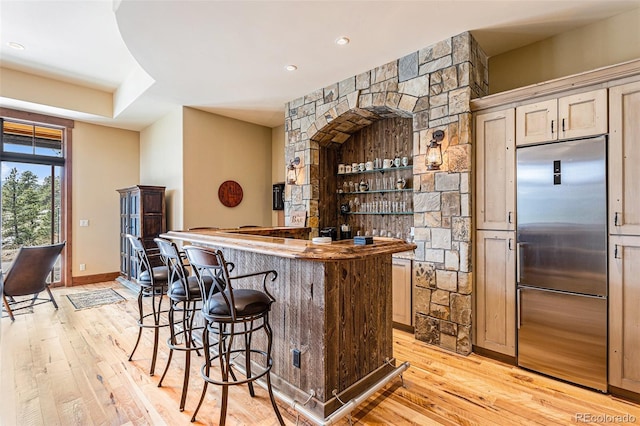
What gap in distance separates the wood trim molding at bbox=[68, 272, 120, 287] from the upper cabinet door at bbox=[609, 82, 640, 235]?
7.62m

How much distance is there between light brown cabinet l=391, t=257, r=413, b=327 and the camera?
350 centimetres

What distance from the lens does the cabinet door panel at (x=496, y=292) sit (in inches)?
111

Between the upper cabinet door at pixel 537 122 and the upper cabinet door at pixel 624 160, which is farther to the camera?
the upper cabinet door at pixel 537 122

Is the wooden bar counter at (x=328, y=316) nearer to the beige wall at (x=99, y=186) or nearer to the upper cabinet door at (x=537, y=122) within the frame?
the upper cabinet door at (x=537, y=122)

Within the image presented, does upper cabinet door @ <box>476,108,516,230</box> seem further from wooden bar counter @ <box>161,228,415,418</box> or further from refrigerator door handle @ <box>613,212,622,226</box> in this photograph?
wooden bar counter @ <box>161,228,415,418</box>

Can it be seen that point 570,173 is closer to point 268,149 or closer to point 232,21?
point 232,21

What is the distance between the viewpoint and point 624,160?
2309mm

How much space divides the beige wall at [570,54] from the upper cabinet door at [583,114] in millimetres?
737

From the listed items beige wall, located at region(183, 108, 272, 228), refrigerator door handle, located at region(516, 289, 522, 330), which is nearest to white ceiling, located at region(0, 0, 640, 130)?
beige wall, located at region(183, 108, 272, 228)

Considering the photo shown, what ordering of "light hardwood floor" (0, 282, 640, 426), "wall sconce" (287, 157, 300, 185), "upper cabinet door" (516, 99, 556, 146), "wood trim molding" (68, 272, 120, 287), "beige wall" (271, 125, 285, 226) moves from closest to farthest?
"light hardwood floor" (0, 282, 640, 426) → "upper cabinet door" (516, 99, 556, 146) → "wall sconce" (287, 157, 300, 185) → "wood trim molding" (68, 272, 120, 287) → "beige wall" (271, 125, 285, 226)

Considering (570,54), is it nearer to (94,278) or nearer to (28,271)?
(28,271)

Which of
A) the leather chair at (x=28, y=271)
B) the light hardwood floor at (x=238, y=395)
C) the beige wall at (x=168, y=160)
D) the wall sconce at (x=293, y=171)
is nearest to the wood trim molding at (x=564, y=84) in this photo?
the light hardwood floor at (x=238, y=395)

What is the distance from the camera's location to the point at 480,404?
2205 millimetres

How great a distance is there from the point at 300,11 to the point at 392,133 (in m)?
2.14
